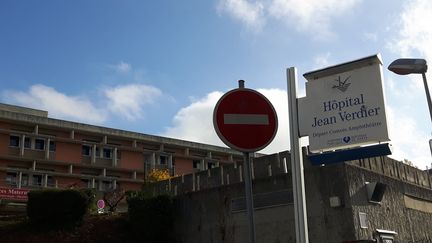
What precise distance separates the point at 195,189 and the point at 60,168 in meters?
38.8

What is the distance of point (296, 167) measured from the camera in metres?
5.08

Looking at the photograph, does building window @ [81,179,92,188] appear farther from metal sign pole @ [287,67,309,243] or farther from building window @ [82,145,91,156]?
metal sign pole @ [287,67,309,243]

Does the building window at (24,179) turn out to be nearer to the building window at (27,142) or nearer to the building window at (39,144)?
the building window at (27,142)

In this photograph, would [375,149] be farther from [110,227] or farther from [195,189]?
[110,227]

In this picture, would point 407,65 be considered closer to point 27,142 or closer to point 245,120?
point 245,120

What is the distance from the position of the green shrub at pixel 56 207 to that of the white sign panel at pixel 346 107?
13.0 meters

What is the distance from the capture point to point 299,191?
5016 mm

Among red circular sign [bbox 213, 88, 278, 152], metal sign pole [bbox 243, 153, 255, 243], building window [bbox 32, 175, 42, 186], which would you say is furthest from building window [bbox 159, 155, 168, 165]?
metal sign pole [bbox 243, 153, 255, 243]

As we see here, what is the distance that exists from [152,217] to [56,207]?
3.64m

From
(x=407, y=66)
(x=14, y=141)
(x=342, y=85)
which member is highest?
(x=14, y=141)

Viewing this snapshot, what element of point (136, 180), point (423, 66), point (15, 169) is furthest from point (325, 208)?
point (136, 180)

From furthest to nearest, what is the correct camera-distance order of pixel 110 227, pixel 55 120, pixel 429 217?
1. pixel 55 120
2. pixel 110 227
3. pixel 429 217

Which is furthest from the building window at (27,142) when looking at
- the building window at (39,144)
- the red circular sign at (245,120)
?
the red circular sign at (245,120)

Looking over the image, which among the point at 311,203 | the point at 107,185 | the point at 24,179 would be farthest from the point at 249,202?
the point at 107,185
